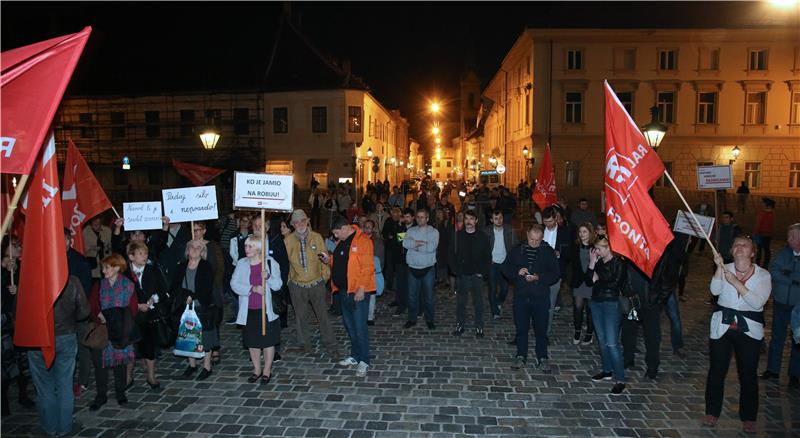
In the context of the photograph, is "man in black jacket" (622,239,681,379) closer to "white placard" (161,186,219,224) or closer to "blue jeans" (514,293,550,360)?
"blue jeans" (514,293,550,360)

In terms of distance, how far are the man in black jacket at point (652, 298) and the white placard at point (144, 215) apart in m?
7.07

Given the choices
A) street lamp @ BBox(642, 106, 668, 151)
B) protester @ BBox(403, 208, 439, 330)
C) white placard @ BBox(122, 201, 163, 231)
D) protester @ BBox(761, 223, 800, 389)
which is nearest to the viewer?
protester @ BBox(761, 223, 800, 389)

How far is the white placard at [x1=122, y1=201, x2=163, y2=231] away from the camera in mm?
8633

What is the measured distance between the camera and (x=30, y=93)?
414cm

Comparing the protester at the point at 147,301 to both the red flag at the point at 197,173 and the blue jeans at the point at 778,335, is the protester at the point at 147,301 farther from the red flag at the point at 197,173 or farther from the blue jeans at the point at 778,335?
the blue jeans at the point at 778,335

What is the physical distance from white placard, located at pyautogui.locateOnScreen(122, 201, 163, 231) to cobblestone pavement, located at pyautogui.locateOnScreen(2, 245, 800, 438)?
2.07m

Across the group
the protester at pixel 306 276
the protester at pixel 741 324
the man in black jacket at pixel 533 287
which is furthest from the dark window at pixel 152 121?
the protester at pixel 741 324

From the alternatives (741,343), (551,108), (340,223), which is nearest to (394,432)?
(340,223)

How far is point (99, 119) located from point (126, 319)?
38968mm

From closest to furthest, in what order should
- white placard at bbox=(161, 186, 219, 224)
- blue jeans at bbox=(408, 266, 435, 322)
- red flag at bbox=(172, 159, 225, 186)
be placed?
white placard at bbox=(161, 186, 219, 224) < blue jeans at bbox=(408, 266, 435, 322) < red flag at bbox=(172, 159, 225, 186)

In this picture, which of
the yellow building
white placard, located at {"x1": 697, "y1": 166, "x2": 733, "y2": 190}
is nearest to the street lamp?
white placard, located at {"x1": 697, "y1": 166, "x2": 733, "y2": 190}

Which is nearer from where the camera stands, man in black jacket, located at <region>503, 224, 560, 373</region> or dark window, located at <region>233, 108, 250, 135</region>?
man in black jacket, located at <region>503, 224, 560, 373</region>

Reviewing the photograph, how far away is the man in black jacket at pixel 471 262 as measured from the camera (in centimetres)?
875

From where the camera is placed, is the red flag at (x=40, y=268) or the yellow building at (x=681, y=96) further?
the yellow building at (x=681, y=96)
